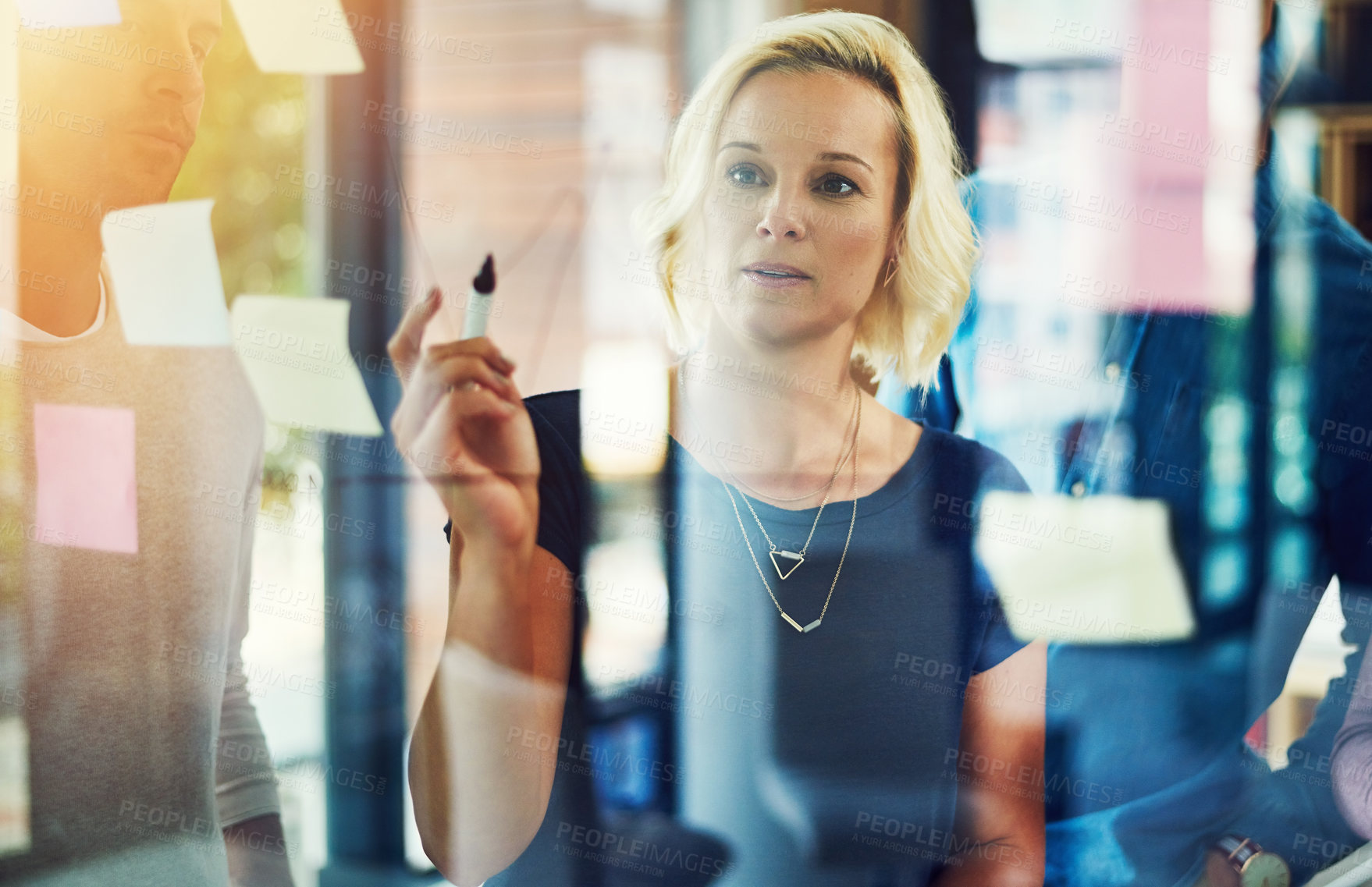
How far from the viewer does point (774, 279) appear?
1.20 m

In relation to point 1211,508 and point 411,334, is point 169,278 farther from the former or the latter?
point 1211,508

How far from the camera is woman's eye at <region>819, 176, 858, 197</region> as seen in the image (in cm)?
118

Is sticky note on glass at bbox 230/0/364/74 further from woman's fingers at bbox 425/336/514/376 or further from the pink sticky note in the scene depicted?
the pink sticky note

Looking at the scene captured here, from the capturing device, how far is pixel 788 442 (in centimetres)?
125

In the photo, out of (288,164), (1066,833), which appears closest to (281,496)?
(288,164)

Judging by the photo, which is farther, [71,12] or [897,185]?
[71,12]

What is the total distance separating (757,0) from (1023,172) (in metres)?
0.48

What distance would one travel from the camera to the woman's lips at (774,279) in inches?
47.3

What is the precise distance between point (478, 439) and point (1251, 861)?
1431 mm

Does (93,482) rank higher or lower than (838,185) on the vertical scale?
lower

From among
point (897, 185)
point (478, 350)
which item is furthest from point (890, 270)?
point (478, 350)

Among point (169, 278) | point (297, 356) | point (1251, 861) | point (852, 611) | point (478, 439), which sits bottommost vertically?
point (1251, 861)

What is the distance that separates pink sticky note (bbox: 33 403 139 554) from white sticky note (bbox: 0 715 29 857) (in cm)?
32

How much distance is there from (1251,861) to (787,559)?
94 cm
